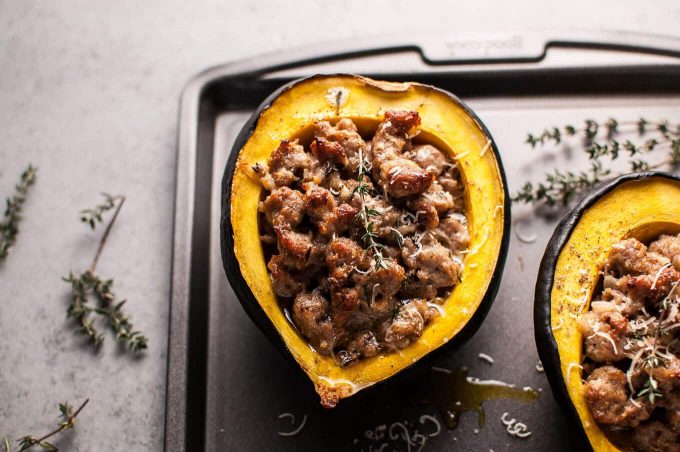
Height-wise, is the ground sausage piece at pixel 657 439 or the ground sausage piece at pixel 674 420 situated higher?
the ground sausage piece at pixel 674 420

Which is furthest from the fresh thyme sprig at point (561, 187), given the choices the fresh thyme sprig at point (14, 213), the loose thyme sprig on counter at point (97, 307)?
the fresh thyme sprig at point (14, 213)

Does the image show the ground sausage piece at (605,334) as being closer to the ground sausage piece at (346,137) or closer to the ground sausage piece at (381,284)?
the ground sausage piece at (381,284)

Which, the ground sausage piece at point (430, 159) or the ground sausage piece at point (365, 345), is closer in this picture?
the ground sausage piece at point (365, 345)

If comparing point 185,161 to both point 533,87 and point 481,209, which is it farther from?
point 533,87

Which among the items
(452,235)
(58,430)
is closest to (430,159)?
(452,235)

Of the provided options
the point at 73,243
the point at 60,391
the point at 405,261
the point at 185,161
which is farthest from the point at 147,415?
the point at 405,261

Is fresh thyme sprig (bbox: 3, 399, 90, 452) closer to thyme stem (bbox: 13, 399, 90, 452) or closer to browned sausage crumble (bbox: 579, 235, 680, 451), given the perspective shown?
thyme stem (bbox: 13, 399, 90, 452)
